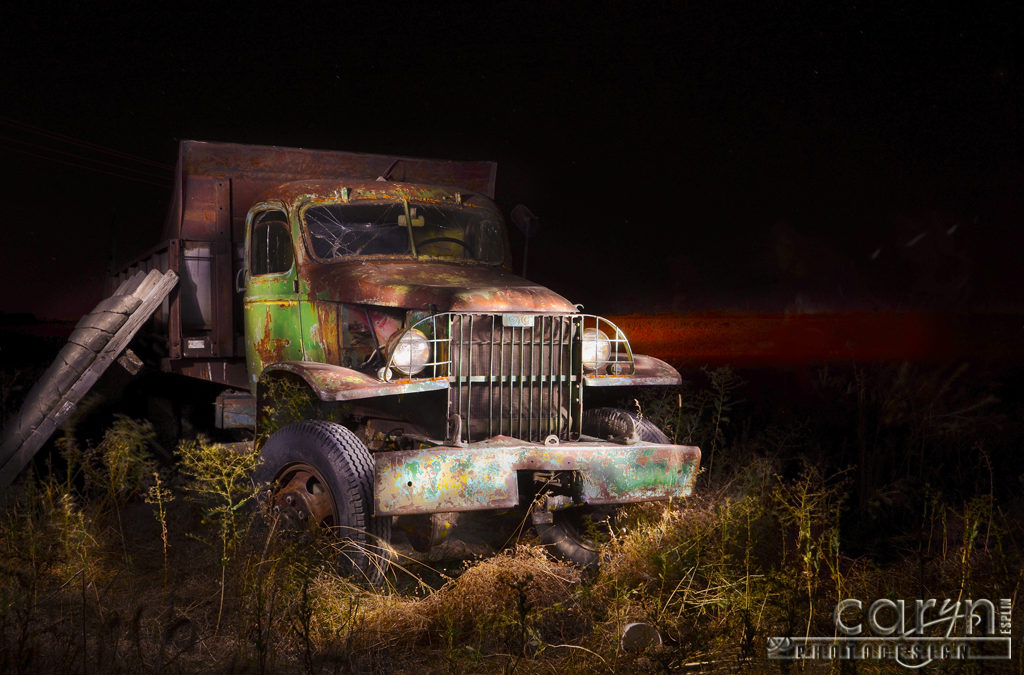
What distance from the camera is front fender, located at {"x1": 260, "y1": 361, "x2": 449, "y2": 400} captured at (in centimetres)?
473

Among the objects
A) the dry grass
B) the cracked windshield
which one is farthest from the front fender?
the cracked windshield

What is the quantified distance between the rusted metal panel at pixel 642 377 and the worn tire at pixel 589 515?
1.00ft

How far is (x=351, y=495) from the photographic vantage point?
461 cm

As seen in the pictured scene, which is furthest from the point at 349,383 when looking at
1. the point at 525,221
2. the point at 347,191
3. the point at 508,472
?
the point at 525,221

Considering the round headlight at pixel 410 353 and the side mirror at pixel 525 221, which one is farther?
the side mirror at pixel 525 221

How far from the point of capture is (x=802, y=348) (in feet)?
57.7

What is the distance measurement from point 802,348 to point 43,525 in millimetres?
15033

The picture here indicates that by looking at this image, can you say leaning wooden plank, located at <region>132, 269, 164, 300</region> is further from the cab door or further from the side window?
the side window

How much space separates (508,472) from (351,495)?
85 cm

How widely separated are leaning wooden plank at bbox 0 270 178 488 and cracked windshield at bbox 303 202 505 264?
1.63 metres

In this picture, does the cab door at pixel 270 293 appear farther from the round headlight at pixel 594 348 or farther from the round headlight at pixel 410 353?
the round headlight at pixel 594 348

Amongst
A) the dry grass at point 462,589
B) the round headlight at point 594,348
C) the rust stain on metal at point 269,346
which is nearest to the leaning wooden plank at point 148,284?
the rust stain on metal at point 269,346

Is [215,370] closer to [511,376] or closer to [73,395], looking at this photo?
[73,395]

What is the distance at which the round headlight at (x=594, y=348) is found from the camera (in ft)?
18.3
